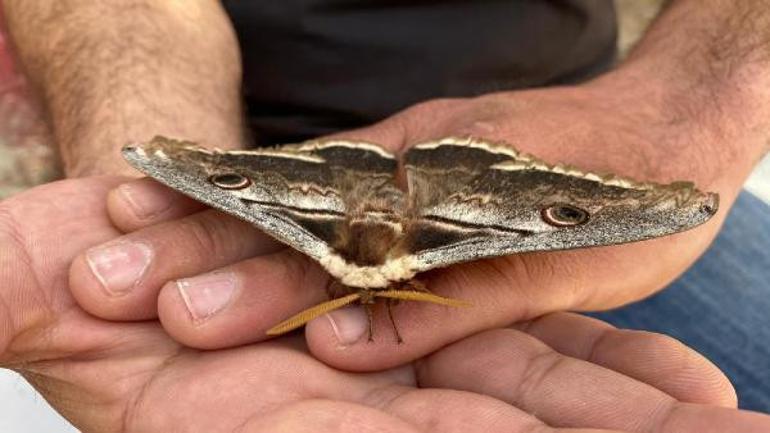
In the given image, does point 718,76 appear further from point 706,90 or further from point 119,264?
point 119,264

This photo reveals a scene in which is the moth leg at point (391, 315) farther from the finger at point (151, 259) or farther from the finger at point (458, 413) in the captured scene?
the finger at point (151, 259)

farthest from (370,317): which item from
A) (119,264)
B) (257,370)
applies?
(119,264)

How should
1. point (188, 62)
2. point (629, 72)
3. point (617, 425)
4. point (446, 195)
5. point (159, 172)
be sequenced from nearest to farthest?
point (617, 425)
point (159, 172)
point (446, 195)
point (629, 72)
point (188, 62)

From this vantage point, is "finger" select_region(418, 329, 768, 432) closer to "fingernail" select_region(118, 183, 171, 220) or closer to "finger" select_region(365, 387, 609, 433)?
"finger" select_region(365, 387, 609, 433)

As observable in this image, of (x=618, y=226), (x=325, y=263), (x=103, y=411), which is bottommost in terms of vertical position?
(x=103, y=411)

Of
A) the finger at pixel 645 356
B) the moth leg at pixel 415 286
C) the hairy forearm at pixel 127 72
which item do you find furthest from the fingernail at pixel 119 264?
the finger at pixel 645 356

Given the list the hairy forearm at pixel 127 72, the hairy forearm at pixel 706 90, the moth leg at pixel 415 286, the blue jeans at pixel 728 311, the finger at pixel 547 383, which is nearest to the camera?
the finger at pixel 547 383

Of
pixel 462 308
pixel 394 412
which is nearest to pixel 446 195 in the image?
pixel 462 308

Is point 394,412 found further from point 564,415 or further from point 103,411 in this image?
point 103,411
